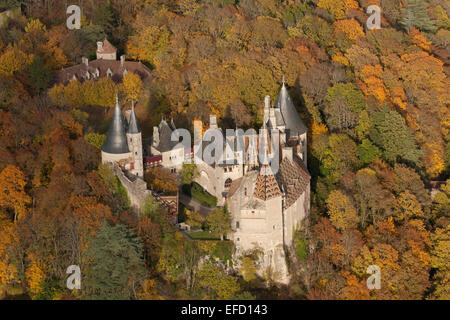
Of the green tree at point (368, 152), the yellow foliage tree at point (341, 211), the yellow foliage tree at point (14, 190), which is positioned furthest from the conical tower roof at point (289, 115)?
the yellow foliage tree at point (14, 190)

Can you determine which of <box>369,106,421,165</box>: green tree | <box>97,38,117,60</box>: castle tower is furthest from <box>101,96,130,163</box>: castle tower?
<box>97,38,117,60</box>: castle tower

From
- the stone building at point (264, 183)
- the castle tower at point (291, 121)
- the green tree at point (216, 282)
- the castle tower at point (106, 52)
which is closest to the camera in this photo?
the green tree at point (216, 282)

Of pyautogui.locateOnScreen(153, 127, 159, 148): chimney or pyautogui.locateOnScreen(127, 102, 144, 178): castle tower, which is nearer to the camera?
pyautogui.locateOnScreen(127, 102, 144, 178): castle tower

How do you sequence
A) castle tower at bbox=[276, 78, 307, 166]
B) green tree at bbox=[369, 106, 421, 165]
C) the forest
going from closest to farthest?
the forest < castle tower at bbox=[276, 78, 307, 166] < green tree at bbox=[369, 106, 421, 165]

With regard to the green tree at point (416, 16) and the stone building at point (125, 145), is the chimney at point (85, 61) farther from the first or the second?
the green tree at point (416, 16)

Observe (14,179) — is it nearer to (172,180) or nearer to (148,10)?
(172,180)

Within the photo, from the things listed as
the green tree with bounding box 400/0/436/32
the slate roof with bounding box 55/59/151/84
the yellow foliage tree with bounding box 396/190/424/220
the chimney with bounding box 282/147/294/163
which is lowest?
the yellow foliage tree with bounding box 396/190/424/220

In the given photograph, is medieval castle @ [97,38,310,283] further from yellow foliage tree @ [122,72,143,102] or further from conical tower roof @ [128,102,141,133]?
yellow foliage tree @ [122,72,143,102]

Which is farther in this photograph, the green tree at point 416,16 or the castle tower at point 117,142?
the green tree at point 416,16
